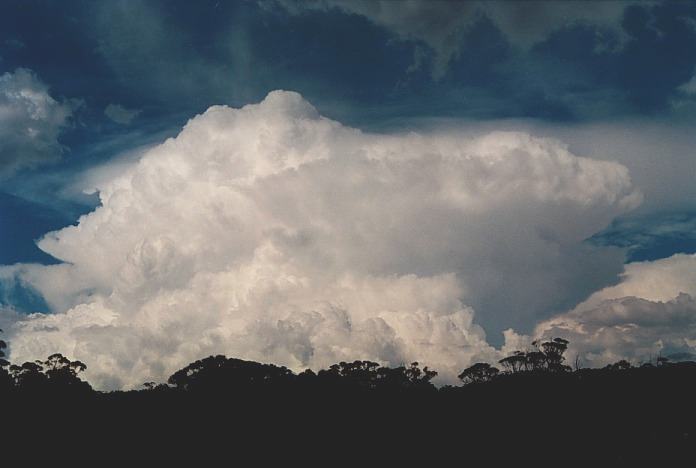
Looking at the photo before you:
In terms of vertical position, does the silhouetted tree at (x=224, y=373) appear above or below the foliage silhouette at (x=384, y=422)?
above

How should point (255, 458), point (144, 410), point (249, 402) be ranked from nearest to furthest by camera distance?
point (255, 458)
point (144, 410)
point (249, 402)

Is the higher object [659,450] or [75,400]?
[75,400]

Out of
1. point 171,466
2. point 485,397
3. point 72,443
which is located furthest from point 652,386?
point 72,443

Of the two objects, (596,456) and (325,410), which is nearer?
(596,456)

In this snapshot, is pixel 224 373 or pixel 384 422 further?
pixel 224 373

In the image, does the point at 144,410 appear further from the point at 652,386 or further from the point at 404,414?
the point at 652,386

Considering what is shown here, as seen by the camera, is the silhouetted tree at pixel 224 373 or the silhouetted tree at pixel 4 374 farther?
the silhouetted tree at pixel 224 373

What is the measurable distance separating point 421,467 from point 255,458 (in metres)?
22.4

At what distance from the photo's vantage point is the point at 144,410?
328 feet

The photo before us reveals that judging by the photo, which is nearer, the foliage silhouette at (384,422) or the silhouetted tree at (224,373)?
the foliage silhouette at (384,422)

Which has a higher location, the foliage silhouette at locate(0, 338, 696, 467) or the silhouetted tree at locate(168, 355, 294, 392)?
the silhouetted tree at locate(168, 355, 294, 392)

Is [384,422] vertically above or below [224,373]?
below

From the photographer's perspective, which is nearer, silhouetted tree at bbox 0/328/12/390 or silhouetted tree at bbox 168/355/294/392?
silhouetted tree at bbox 0/328/12/390

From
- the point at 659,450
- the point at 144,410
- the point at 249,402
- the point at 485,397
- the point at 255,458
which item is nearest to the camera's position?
the point at 659,450
